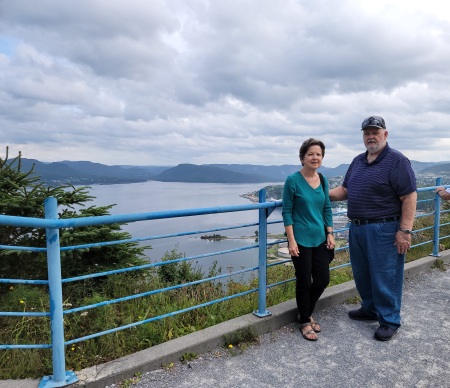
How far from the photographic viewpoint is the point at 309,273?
303 cm

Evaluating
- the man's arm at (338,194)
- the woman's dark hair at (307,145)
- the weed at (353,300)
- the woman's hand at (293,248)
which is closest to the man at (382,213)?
the man's arm at (338,194)

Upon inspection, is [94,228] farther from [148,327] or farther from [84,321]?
[148,327]

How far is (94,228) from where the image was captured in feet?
15.9

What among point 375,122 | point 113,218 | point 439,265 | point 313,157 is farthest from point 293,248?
point 439,265

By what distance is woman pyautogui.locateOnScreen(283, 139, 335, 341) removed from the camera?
295 cm

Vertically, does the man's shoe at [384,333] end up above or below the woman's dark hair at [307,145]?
below

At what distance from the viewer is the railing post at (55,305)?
215 cm

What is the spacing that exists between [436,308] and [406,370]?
1478 mm

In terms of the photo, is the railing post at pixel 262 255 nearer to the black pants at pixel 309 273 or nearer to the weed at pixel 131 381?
the black pants at pixel 309 273

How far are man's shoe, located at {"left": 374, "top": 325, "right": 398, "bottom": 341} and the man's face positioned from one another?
61.1 inches

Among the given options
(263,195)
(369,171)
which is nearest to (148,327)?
(263,195)

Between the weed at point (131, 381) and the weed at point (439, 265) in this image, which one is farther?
the weed at point (439, 265)

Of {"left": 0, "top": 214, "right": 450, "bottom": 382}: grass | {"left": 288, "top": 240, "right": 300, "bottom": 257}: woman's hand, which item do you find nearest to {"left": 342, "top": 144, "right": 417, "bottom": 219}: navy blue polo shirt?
{"left": 288, "top": 240, "right": 300, "bottom": 257}: woman's hand

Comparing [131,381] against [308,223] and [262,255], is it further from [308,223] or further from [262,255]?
[308,223]
